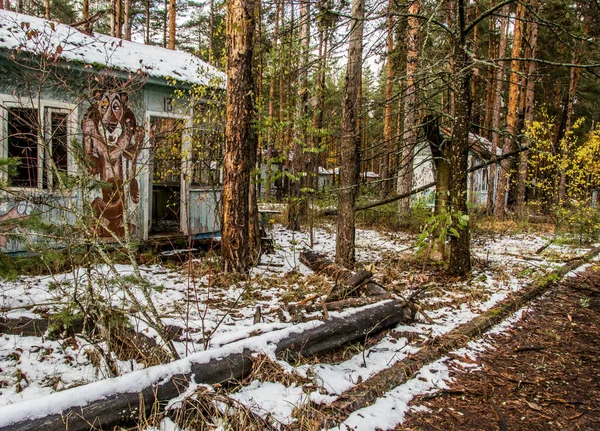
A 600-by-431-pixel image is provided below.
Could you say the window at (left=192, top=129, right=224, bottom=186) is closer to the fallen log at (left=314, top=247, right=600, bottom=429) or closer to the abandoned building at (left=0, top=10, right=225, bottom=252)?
the abandoned building at (left=0, top=10, right=225, bottom=252)

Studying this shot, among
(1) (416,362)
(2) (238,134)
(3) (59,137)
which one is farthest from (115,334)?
(2) (238,134)

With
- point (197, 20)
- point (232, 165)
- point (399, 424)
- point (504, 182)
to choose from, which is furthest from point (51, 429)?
point (197, 20)

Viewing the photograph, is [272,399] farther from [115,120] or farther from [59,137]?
[115,120]

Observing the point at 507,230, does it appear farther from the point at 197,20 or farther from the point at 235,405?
the point at 197,20

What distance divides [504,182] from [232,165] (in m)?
12.6

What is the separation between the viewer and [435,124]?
6684 mm

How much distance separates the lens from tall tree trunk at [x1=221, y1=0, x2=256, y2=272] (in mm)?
6133

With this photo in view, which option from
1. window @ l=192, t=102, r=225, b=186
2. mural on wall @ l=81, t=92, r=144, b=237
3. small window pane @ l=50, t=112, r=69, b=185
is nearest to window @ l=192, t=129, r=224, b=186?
window @ l=192, t=102, r=225, b=186

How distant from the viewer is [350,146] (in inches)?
249

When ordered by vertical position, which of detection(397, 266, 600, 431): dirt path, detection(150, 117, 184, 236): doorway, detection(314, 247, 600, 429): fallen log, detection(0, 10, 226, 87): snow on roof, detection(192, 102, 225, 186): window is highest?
detection(0, 10, 226, 87): snow on roof

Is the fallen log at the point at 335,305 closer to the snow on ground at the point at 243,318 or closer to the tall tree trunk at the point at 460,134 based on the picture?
the snow on ground at the point at 243,318

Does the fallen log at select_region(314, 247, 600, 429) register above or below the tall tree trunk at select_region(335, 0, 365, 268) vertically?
below

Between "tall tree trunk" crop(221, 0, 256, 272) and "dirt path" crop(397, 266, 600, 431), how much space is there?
4.11 meters

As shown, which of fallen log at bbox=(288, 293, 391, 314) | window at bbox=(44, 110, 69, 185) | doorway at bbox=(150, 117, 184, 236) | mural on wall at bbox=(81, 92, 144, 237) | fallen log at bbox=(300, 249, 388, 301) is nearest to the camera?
fallen log at bbox=(288, 293, 391, 314)
